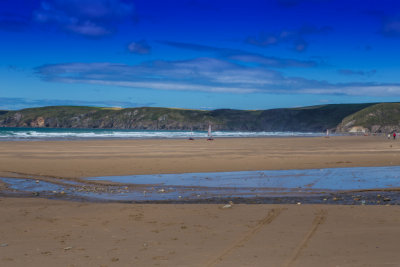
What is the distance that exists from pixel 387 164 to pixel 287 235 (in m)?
18.2

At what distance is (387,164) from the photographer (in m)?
23.2

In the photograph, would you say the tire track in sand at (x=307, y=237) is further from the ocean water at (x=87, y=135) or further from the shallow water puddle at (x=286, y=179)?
the ocean water at (x=87, y=135)

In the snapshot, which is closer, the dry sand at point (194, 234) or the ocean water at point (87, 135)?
the dry sand at point (194, 234)

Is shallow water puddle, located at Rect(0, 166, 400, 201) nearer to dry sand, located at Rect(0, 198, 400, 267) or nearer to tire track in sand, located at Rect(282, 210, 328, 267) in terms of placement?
dry sand, located at Rect(0, 198, 400, 267)

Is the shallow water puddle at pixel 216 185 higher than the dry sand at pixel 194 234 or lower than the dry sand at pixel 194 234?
lower

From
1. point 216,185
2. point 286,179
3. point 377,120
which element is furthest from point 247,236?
point 377,120

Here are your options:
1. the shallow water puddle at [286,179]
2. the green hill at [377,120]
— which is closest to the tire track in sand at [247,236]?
the shallow water puddle at [286,179]

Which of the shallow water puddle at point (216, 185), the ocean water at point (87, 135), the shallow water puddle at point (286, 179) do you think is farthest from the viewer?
the ocean water at point (87, 135)

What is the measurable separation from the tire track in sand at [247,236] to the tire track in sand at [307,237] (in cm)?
93

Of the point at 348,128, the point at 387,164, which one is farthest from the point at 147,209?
the point at 348,128

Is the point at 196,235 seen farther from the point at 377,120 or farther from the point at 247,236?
the point at 377,120

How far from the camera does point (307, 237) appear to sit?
7.31 metres

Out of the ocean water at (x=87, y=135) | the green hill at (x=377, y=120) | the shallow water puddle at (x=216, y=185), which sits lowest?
the shallow water puddle at (x=216, y=185)

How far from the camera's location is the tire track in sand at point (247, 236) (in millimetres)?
6055
